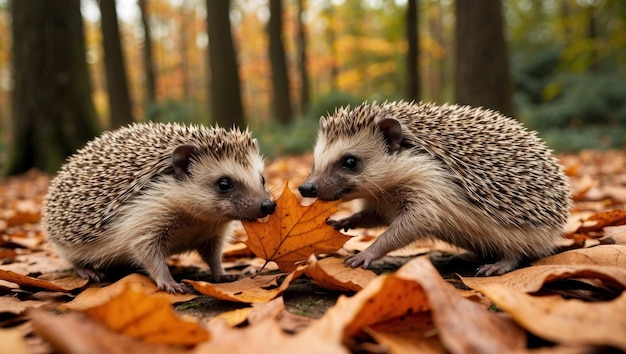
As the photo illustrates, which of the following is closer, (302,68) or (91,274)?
(91,274)

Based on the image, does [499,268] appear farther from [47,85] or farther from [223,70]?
[223,70]

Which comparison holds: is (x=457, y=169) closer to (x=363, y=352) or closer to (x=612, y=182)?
(x=363, y=352)

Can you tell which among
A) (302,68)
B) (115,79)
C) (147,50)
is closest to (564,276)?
(115,79)

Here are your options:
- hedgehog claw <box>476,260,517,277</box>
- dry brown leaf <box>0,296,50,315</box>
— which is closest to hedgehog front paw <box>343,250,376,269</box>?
hedgehog claw <box>476,260,517,277</box>

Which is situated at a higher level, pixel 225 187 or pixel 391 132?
pixel 391 132

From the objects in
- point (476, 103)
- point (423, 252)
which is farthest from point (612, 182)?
point (423, 252)

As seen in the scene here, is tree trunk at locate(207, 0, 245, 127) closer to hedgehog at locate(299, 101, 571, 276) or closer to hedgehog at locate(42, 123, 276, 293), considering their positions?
hedgehog at locate(42, 123, 276, 293)

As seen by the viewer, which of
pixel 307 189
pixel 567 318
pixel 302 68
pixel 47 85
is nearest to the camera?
pixel 567 318

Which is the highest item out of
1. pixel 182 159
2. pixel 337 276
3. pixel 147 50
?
pixel 147 50
